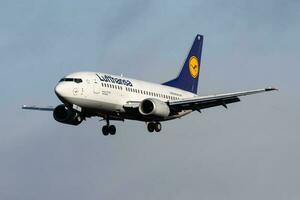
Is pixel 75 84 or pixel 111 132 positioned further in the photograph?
pixel 111 132

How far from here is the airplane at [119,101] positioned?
234ft

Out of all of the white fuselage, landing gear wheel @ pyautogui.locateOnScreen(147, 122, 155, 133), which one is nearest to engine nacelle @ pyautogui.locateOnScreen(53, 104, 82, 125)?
the white fuselage

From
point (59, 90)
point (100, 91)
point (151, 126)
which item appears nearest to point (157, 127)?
point (151, 126)

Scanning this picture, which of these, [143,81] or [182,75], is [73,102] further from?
[182,75]

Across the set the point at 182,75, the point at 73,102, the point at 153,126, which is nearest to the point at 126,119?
the point at 153,126

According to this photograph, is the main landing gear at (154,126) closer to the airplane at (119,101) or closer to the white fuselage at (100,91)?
the airplane at (119,101)

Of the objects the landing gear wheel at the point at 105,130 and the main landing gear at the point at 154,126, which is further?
the landing gear wheel at the point at 105,130

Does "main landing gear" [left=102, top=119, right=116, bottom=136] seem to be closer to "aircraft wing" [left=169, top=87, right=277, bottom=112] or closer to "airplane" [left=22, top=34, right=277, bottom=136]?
"airplane" [left=22, top=34, right=277, bottom=136]

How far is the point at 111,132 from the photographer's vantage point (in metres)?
78.8

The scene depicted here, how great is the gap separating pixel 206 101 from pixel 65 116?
39.5 ft

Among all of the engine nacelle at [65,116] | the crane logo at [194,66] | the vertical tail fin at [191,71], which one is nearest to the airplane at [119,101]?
the engine nacelle at [65,116]

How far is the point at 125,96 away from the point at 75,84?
210 inches

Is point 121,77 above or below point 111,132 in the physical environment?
above

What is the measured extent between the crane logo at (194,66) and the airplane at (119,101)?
981 cm
